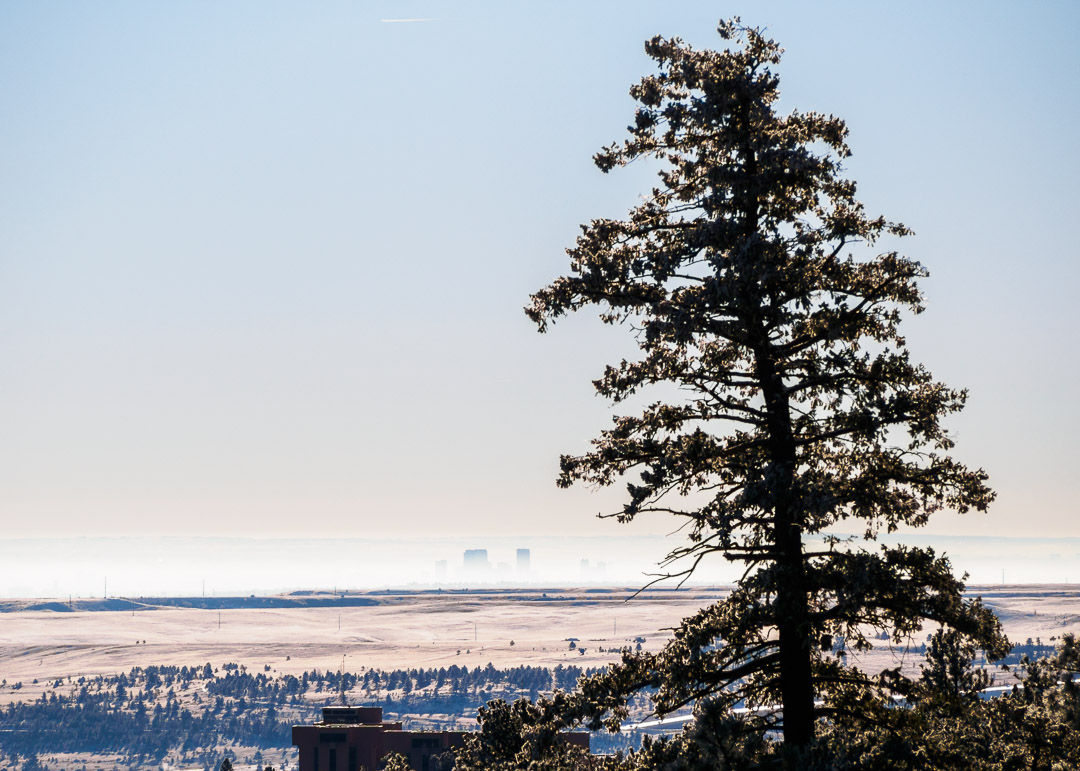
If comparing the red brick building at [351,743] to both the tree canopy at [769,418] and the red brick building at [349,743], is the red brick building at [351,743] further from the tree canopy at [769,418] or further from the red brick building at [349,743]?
the tree canopy at [769,418]

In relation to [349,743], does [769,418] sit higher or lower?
higher

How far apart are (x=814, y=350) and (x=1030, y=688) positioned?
17749 millimetres

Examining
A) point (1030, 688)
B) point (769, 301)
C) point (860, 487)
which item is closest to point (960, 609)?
point (860, 487)

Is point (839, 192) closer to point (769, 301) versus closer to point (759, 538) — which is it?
point (769, 301)

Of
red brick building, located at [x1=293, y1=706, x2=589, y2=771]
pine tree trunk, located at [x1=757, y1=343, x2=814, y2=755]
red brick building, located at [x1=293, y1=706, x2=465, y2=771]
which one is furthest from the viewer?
red brick building, located at [x1=293, y1=706, x2=465, y2=771]

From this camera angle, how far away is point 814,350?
18906 millimetres

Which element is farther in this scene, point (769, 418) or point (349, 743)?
point (349, 743)

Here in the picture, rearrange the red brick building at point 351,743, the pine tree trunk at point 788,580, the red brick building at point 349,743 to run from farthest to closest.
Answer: the red brick building at point 349,743 → the red brick building at point 351,743 → the pine tree trunk at point 788,580

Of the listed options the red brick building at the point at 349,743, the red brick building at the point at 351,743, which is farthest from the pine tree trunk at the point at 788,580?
the red brick building at the point at 349,743

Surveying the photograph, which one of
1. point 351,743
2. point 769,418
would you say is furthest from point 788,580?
point 351,743

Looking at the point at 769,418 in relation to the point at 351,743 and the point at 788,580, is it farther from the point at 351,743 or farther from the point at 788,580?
the point at 351,743

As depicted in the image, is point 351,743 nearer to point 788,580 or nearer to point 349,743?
point 349,743

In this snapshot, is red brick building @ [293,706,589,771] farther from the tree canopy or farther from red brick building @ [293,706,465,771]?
the tree canopy

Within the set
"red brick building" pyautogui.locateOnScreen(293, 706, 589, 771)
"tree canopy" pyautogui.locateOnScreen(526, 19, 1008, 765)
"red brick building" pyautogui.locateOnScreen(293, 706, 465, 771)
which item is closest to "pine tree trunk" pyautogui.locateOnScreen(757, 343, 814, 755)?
"tree canopy" pyautogui.locateOnScreen(526, 19, 1008, 765)
